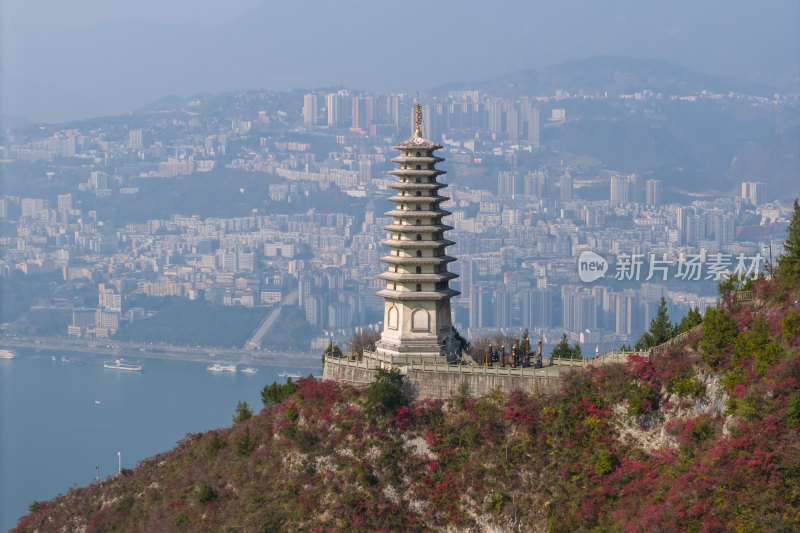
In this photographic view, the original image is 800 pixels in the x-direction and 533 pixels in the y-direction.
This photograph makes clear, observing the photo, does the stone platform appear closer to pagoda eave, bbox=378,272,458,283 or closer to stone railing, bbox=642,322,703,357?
stone railing, bbox=642,322,703,357

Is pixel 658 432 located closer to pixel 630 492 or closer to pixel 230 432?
pixel 630 492

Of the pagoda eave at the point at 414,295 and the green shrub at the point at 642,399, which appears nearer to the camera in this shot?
the green shrub at the point at 642,399

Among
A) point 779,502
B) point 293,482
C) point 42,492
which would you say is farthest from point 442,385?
point 42,492

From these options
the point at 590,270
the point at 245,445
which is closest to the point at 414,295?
the point at 245,445

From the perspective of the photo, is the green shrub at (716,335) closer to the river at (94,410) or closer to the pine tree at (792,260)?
the pine tree at (792,260)

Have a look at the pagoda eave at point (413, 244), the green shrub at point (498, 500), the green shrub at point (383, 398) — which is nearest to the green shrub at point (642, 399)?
the green shrub at point (498, 500)

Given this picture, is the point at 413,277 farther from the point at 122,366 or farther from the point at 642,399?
the point at 122,366

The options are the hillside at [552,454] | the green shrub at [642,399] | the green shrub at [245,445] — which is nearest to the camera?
the hillside at [552,454]

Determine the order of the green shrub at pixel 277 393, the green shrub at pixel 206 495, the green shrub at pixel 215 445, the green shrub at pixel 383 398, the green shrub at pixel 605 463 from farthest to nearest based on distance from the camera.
A: the green shrub at pixel 277 393 → the green shrub at pixel 215 445 → the green shrub at pixel 206 495 → the green shrub at pixel 383 398 → the green shrub at pixel 605 463
